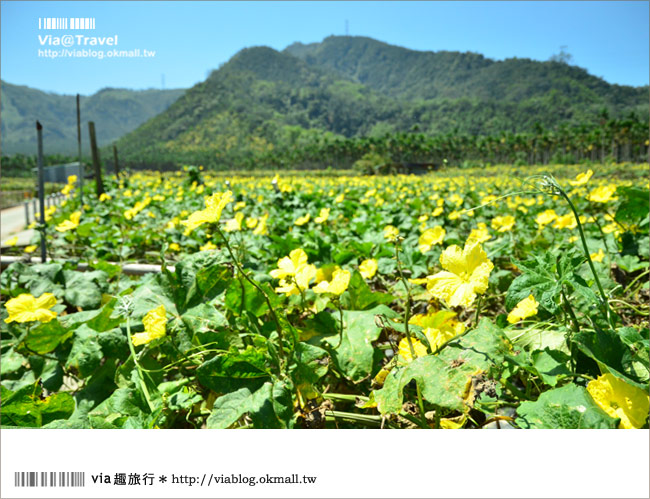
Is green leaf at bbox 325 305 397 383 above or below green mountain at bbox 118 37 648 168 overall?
below

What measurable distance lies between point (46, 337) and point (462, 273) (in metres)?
0.95

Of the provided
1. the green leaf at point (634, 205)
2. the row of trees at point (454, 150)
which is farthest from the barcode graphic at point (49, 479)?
the row of trees at point (454, 150)

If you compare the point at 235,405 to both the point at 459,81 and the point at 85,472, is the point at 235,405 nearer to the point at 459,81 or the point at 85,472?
the point at 85,472

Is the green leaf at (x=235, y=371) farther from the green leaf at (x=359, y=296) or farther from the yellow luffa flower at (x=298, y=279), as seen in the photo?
the green leaf at (x=359, y=296)

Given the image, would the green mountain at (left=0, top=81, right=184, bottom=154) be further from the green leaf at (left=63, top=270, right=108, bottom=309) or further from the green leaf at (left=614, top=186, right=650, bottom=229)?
the green leaf at (left=614, top=186, right=650, bottom=229)

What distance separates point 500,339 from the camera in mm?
676

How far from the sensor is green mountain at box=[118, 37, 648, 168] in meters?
41.6

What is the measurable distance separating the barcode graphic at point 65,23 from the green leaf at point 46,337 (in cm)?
64

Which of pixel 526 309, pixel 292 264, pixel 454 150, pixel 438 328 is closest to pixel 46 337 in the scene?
pixel 292 264

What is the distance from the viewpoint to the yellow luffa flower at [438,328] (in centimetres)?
79

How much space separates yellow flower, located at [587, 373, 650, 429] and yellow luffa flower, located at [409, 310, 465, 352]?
0.23m

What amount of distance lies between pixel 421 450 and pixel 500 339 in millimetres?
215

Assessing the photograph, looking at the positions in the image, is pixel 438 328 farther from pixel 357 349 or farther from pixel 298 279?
pixel 298 279

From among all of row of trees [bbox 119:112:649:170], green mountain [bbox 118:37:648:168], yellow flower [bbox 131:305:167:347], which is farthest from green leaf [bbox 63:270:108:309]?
row of trees [bbox 119:112:649:170]
